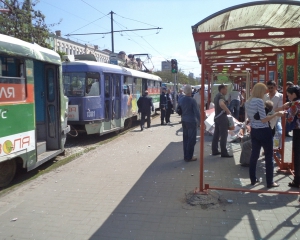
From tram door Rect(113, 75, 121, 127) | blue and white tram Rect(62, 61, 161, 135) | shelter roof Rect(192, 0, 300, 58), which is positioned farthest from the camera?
tram door Rect(113, 75, 121, 127)

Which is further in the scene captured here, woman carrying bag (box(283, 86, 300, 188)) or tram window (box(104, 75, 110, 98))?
tram window (box(104, 75, 110, 98))

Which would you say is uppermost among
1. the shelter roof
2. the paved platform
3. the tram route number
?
the shelter roof

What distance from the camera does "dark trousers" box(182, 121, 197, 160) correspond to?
297 inches

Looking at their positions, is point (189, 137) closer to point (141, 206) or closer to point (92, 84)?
point (141, 206)

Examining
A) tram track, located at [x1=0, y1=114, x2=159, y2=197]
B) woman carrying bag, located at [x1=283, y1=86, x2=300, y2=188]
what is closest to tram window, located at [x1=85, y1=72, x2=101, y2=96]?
tram track, located at [x1=0, y1=114, x2=159, y2=197]

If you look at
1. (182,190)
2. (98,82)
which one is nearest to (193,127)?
(182,190)

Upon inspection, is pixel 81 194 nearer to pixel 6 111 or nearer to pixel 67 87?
pixel 6 111

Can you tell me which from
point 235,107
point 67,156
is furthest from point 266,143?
point 235,107

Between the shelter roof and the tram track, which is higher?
the shelter roof

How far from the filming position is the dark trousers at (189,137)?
7.55m

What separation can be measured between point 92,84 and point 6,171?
543cm

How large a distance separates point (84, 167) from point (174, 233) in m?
3.98

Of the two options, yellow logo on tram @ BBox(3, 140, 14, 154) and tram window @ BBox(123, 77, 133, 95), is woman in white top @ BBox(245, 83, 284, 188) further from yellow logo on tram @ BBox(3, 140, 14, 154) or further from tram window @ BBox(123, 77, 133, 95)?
tram window @ BBox(123, 77, 133, 95)

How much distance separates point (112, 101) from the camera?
1211 cm
